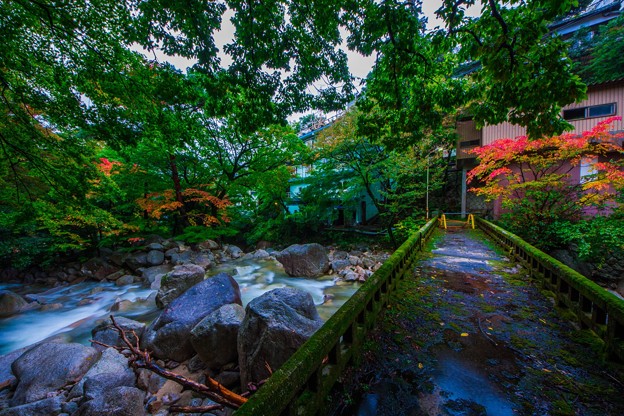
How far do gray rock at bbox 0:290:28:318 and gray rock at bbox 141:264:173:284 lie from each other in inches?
138

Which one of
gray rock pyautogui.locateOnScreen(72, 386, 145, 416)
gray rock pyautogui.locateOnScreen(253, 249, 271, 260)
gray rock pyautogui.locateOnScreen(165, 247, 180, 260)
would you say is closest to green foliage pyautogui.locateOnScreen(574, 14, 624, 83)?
gray rock pyautogui.locateOnScreen(253, 249, 271, 260)

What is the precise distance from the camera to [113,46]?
517 cm

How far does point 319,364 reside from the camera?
6.25 ft

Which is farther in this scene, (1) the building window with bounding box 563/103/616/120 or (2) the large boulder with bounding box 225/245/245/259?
(2) the large boulder with bounding box 225/245/245/259

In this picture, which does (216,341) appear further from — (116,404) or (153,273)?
(153,273)

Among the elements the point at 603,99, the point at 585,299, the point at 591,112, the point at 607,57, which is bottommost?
the point at 585,299

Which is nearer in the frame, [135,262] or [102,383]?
[102,383]

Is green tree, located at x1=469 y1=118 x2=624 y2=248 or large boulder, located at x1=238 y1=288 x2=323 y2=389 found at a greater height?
green tree, located at x1=469 y1=118 x2=624 y2=248

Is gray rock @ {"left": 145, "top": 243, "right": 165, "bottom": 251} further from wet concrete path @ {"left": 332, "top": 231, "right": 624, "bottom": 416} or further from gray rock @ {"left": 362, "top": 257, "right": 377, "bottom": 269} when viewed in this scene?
wet concrete path @ {"left": 332, "top": 231, "right": 624, "bottom": 416}

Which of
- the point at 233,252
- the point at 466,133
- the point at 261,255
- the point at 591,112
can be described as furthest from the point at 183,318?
the point at 591,112

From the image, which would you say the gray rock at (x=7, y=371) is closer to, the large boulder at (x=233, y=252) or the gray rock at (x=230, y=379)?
the gray rock at (x=230, y=379)

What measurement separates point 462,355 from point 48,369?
265 inches

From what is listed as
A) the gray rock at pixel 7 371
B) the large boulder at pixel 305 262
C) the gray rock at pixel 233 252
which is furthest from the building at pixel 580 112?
the gray rock at pixel 233 252

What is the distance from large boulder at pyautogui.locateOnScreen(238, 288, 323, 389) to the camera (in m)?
3.73
